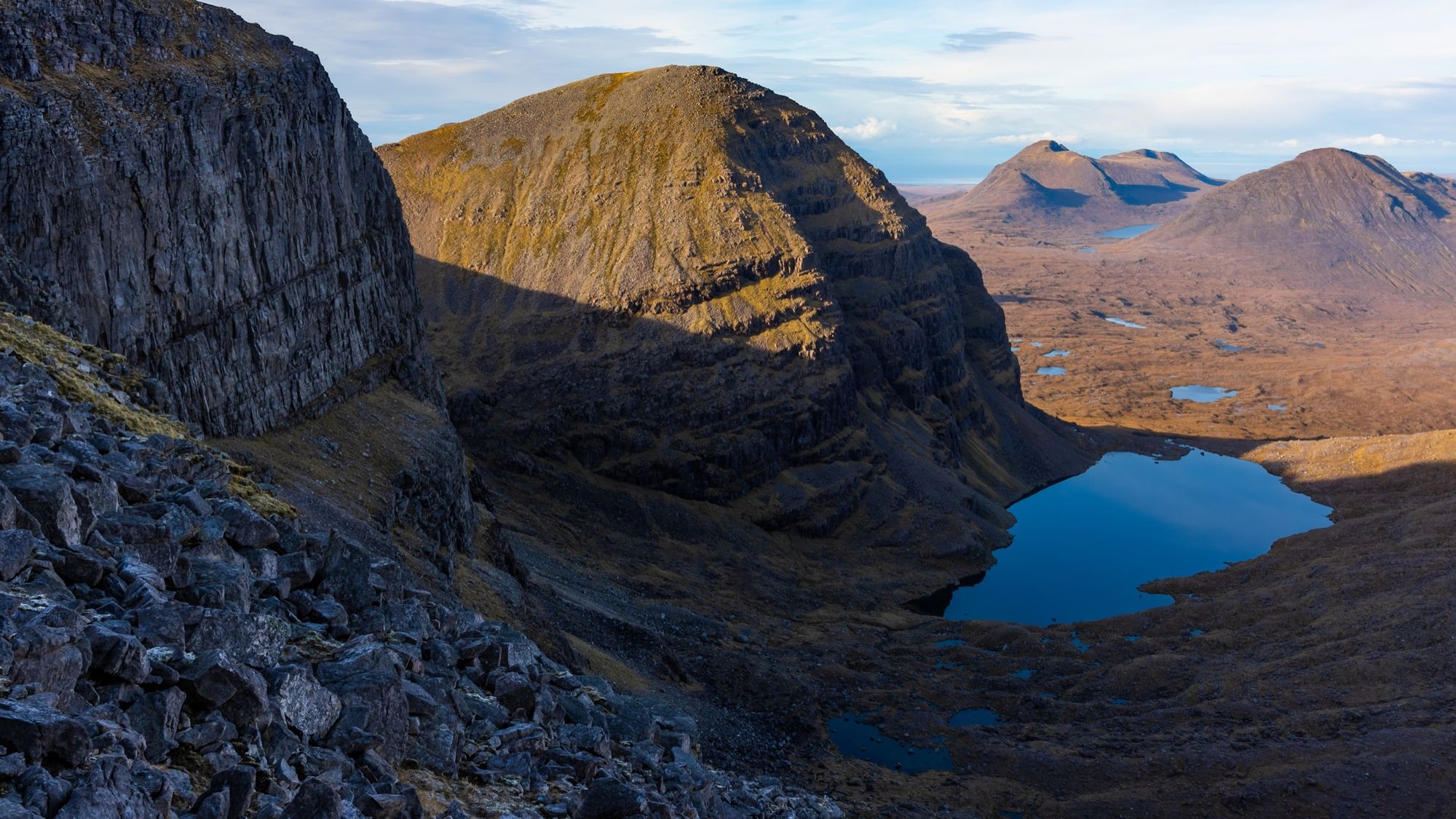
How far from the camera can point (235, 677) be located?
57.8 ft

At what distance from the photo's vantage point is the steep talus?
46188 mm

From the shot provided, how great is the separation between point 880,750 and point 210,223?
5394 cm

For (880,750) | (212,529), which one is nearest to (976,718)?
(880,750)

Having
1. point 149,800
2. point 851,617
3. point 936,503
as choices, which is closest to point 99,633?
point 149,800

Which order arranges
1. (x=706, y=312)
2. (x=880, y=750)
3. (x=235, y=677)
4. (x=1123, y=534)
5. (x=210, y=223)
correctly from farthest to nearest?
(x=1123, y=534) < (x=706, y=312) < (x=880, y=750) < (x=210, y=223) < (x=235, y=677)

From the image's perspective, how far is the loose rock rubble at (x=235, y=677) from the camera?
15430mm

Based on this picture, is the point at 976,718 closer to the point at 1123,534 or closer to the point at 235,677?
the point at 235,677

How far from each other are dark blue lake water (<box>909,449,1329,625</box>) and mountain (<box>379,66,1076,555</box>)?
753cm

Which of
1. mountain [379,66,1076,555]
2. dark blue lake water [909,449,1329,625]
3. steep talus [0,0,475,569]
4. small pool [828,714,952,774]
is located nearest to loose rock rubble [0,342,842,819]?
steep talus [0,0,475,569]

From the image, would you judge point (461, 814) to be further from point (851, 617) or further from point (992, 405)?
point (992, 405)

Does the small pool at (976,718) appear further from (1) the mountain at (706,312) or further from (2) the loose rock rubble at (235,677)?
(2) the loose rock rubble at (235,677)

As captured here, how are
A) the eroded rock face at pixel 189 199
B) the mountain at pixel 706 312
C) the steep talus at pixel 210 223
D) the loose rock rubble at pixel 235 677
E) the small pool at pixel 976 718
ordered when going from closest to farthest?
the loose rock rubble at pixel 235 677 < the eroded rock face at pixel 189 199 < the steep talus at pixel 210 223 < the small pool at pixel 976 718 < the mountain at pixel 706 312

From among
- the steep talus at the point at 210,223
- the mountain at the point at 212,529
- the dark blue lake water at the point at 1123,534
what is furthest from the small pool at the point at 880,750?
the dark blue lake water at the point at 1123,534

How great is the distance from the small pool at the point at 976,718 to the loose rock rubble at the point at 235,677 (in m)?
53.4
